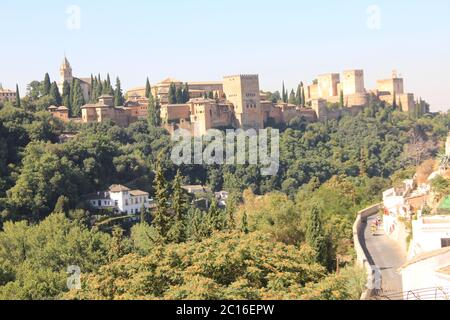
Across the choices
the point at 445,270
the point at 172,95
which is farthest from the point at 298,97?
the point at 445,270

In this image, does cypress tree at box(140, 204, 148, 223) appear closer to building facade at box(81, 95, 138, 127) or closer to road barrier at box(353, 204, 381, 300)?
road barrier at box(353, 204, 381, 300)

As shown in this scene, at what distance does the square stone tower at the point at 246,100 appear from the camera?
4631 centimetres

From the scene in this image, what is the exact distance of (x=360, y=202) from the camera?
2661 cm

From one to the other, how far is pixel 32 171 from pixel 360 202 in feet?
41.3

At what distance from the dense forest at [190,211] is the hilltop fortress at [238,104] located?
4.32 ft

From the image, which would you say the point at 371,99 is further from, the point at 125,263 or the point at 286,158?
the point at 125,263

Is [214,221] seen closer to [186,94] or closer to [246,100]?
[246,100]

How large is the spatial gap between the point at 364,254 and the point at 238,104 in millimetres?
34052

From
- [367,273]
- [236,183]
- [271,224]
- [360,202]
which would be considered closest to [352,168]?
[236,183]

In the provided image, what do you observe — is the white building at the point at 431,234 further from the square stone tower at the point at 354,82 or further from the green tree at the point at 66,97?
the square stone tower at the point at 354,82

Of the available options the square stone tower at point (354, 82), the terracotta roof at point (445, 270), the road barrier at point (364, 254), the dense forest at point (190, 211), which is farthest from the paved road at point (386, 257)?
the square stone tower at point (354, 82)

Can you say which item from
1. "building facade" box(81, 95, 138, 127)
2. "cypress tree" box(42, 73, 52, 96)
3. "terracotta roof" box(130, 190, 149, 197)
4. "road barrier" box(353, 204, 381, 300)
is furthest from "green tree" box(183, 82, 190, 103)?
"road barrier" box(353, 204, 381, 300)

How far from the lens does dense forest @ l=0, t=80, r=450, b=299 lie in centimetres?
968

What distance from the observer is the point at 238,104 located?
46.9 meters
